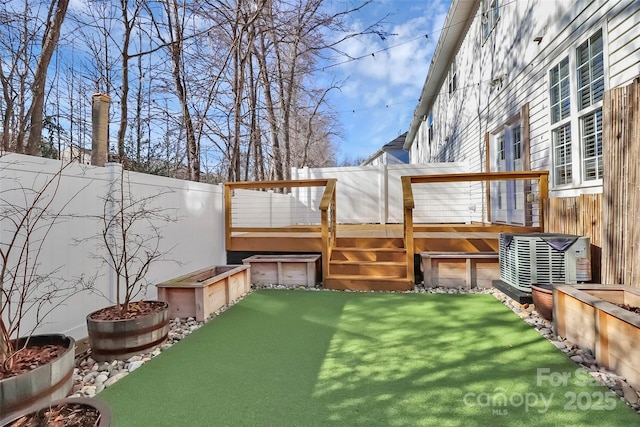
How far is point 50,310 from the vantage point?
96.9 inches

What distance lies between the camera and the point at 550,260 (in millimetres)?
3275

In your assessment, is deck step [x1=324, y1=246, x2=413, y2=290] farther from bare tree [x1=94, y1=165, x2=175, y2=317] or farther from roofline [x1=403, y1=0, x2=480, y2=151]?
roofline [x1=403, y1=0, x2=480, y2=151]

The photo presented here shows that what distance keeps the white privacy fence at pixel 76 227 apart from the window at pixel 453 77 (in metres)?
8.51

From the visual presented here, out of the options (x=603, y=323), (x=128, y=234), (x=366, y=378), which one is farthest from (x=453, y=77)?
(x=366, y=378)

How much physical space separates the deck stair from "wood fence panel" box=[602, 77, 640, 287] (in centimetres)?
204

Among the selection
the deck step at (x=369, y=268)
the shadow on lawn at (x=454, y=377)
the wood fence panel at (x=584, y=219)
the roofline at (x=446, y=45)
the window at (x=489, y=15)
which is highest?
the roofline at (x=446, y=45)

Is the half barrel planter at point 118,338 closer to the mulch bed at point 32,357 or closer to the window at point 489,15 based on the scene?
the mulch bed at point 32,357

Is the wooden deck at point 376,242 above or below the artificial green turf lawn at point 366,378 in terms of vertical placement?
above

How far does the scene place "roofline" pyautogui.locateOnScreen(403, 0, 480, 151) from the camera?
25.6 ft

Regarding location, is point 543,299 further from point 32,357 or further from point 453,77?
point 453,77

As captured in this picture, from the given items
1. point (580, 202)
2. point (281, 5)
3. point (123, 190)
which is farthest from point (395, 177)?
point (123, 190)

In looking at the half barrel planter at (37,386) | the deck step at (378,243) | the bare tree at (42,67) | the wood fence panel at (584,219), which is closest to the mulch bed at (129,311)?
the half barrel planter at (37,386)

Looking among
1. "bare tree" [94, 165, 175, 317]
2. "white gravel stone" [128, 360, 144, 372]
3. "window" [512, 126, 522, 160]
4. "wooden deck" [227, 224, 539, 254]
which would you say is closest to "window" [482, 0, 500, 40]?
"window" [512, 126, 522, 160]

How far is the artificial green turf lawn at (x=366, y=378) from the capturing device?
1744 mm
